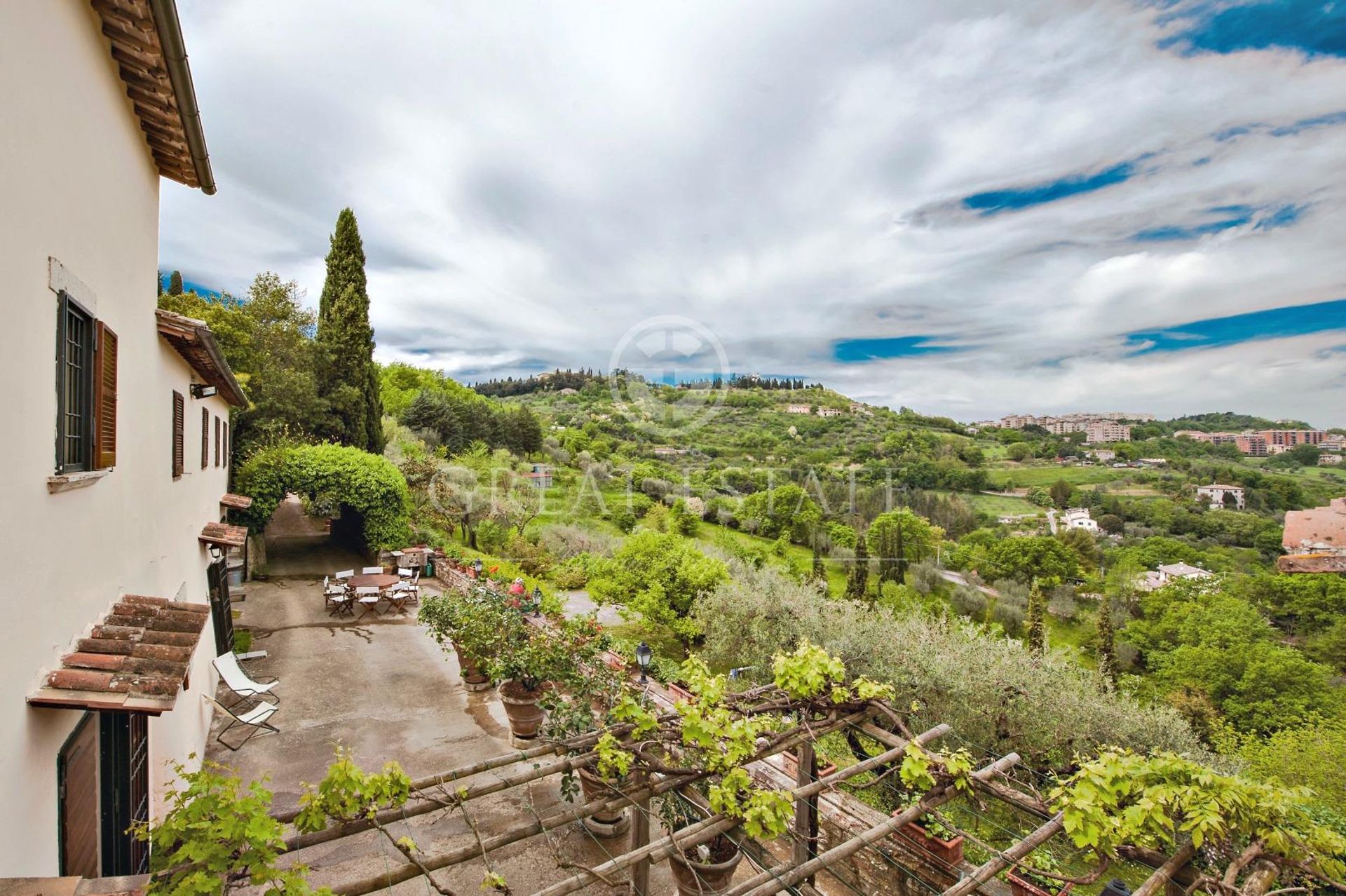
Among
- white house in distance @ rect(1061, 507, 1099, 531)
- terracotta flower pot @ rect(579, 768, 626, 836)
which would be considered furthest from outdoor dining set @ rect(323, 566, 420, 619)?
white house in distance @ rect(1061, 507, 1099, 531)

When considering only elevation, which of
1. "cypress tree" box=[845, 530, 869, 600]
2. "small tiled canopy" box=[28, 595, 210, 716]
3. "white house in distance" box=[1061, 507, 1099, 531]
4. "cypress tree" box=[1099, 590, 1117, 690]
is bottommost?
"cypress tree" box=[1099, 590, 1117, 690]

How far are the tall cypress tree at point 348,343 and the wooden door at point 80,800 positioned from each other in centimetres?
2077

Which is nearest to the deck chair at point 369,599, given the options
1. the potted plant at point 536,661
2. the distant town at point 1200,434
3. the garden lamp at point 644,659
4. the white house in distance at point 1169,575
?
the garden lamp at point 644,659

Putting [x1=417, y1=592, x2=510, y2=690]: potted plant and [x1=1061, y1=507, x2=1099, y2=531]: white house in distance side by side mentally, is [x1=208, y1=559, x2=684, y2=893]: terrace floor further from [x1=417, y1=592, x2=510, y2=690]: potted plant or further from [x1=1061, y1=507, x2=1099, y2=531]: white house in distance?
[x1=1061, y1=507, x2=1099, y2=531]: white house in distance

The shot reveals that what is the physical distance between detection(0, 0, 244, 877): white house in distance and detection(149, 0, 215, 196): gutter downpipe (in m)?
0.01

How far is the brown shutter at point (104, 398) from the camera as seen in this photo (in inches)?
131

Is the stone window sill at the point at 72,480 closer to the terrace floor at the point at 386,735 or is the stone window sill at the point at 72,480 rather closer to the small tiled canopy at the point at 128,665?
the small tiled canopy at the point at 128,665

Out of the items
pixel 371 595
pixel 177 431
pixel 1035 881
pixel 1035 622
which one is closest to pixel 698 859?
pixel 1035 881

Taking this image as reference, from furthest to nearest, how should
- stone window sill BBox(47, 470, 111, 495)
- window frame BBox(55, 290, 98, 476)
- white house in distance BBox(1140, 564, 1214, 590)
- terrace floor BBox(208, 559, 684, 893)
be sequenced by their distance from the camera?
white house in distance BBox(1140, 564, 1214, 590)
terrace floor BBox(208, 559, 684, 893)
window frame BBox(55, 290, 98, 476)
stone window sill BBox(47, 470, 111, 495)

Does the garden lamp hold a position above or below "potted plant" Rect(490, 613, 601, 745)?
below

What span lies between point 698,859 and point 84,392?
5.05 meters

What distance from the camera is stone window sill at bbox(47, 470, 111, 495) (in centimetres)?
256

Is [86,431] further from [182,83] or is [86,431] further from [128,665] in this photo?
[182,83]

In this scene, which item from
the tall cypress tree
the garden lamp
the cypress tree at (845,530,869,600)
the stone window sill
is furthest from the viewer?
the cypress tree at (845,530,869,600)
